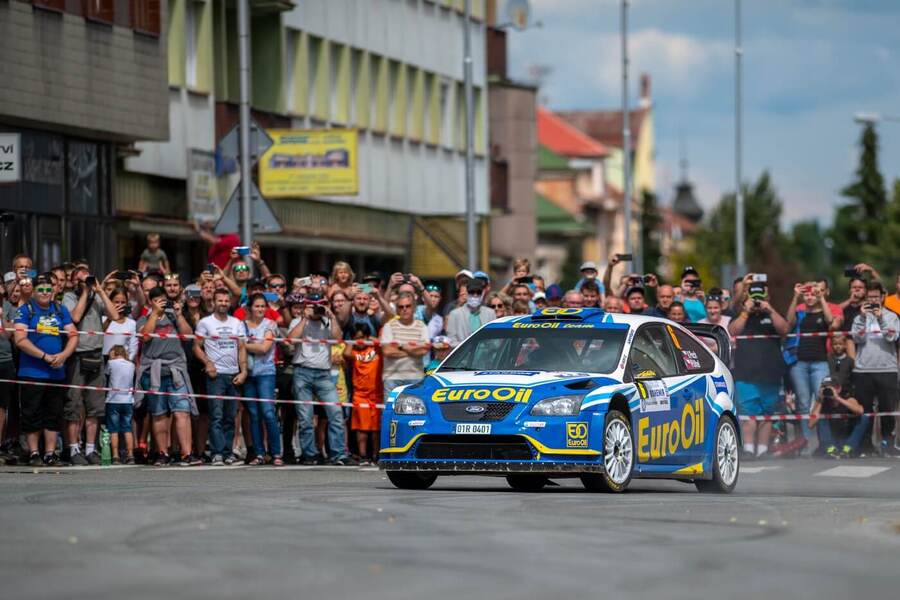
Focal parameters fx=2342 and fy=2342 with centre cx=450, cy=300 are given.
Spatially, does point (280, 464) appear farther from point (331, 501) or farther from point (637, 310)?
point (331, 501)

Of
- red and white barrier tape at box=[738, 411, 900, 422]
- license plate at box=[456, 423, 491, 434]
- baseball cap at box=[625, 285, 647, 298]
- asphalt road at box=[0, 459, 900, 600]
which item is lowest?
red and white barrier tape at box=[738, 411, 900, 422]

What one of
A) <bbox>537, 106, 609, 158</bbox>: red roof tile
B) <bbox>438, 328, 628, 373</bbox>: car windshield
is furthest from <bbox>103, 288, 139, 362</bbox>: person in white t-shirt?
<bbox>537, 106, 609, 158</bbox>: red roof tile

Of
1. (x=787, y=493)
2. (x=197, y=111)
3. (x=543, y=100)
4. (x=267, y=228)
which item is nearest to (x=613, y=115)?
(x=543, y=100)

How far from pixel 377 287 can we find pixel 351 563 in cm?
1459

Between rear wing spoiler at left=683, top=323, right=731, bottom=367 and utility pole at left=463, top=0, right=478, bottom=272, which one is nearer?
rear wing spoiler at left=683, top=323, right=731, bottom=367

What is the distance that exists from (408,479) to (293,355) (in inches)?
235

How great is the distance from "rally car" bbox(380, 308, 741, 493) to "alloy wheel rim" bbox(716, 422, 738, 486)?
0.05ft

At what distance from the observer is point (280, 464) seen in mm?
24344

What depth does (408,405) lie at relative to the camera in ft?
61.2

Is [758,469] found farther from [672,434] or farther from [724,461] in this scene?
[672,434]

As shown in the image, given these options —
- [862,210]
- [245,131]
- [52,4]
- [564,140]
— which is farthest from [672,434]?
[862,210]

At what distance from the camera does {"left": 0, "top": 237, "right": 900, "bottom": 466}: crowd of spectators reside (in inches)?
909

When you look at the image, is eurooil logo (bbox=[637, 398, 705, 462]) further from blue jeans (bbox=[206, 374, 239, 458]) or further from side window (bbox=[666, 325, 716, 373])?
blue jeans (bbox=[206, 374, 239, 458])

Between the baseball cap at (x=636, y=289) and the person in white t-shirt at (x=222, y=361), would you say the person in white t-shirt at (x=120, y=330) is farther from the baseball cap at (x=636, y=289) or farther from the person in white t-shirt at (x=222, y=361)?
the baseball cap at (x=636, y=289)
